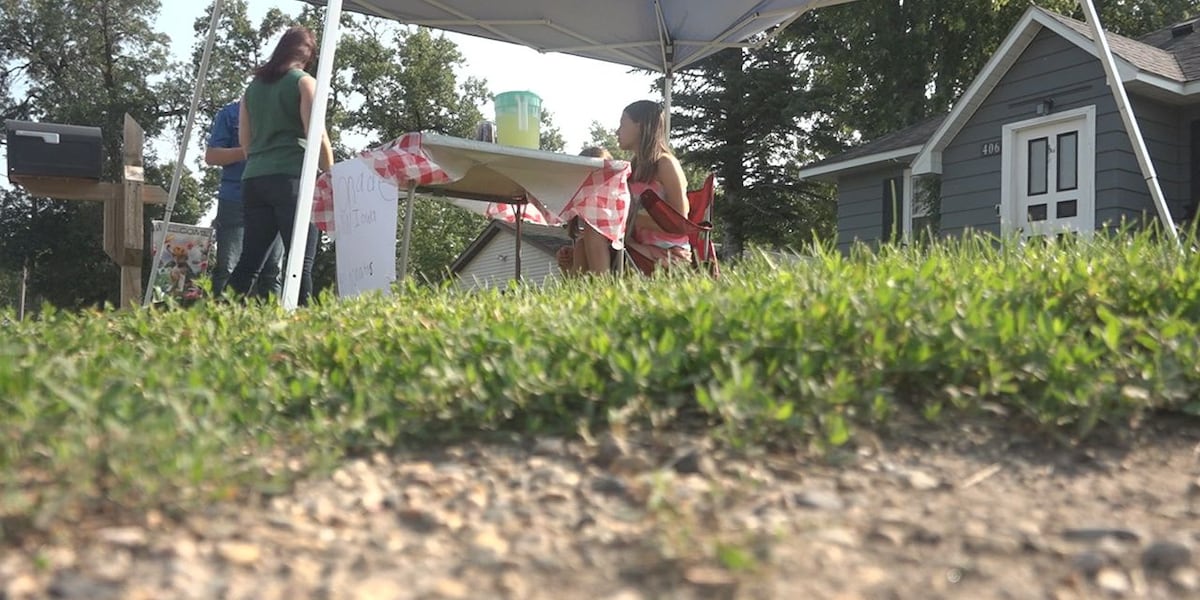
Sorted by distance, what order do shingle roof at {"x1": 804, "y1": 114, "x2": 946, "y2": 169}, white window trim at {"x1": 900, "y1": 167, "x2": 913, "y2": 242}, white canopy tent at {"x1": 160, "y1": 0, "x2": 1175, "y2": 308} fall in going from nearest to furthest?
1. white canopy tent at {"x1": 160, "y1": 0, "x2": 1175, "y2": 308}
2. shingle roof at {"x1": 804, "y1": 114, "x2": 946, "y2": 169}
3. white window trim at {"x1": 900, "y1": 167, "x2": 913, "y2": 242}

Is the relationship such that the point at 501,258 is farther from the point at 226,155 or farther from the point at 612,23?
the point at 226,155

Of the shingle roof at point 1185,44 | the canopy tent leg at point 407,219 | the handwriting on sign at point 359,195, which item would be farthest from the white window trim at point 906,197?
the handwriting on sign at point 359,195

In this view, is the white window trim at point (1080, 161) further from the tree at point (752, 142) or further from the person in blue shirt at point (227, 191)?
the tree at point (752, 142)

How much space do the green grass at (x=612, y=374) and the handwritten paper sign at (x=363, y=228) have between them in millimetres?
1606

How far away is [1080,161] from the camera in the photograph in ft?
37.3

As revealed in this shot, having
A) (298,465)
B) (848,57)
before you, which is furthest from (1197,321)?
(848,57)

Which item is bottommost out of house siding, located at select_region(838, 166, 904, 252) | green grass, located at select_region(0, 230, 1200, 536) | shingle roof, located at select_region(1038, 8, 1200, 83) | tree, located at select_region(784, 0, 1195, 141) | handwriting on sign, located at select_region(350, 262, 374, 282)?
green grass, located at select_region(0, 230, 1200, 536)

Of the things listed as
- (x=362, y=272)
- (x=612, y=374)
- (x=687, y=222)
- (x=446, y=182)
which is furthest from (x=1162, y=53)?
(x=612, y=374)

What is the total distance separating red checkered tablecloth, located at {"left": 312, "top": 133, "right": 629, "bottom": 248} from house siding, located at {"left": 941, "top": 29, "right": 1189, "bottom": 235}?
6.83 metres

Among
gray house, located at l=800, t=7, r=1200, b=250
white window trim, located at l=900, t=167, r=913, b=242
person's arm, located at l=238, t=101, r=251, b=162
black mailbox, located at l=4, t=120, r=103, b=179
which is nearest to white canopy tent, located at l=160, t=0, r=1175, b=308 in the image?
black mailbox, located at l=4, t=120, r=103, b=179

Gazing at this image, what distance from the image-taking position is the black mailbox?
20.0 ft

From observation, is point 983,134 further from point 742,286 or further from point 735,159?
point 735,159

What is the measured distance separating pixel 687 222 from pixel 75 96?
34673mm

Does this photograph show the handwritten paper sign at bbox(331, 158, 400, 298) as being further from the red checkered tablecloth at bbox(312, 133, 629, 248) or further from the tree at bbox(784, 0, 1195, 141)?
the tree at bbox(784, 0, 1195, 141)
